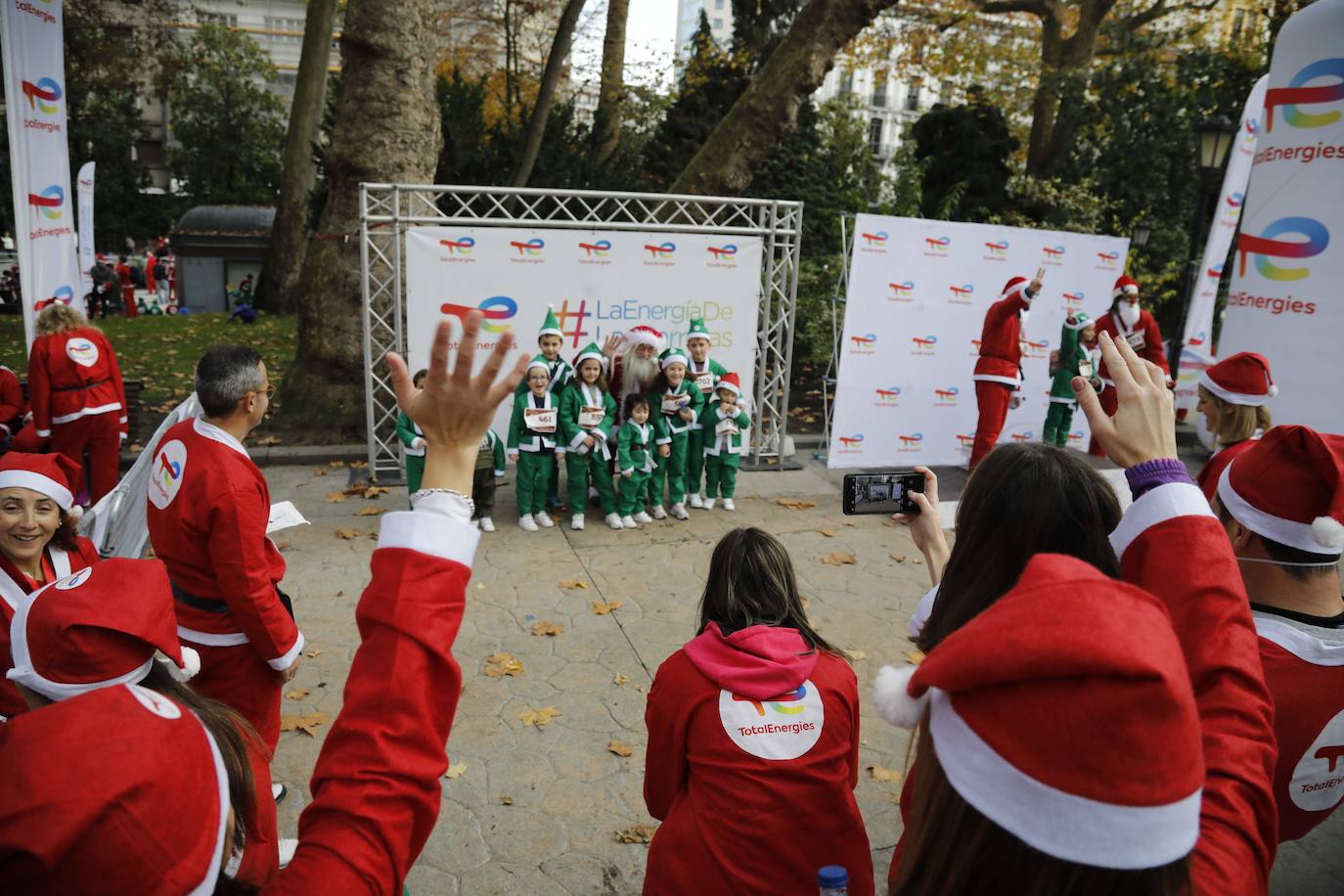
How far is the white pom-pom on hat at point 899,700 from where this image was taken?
1.18 m

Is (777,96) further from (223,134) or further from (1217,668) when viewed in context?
(223,134)

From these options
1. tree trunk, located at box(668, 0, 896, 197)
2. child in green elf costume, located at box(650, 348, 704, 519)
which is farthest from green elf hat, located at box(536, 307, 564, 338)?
tree trunk, located at box(668, 0, 896, 197)

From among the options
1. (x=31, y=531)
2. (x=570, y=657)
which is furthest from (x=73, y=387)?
(x=570, y=657)

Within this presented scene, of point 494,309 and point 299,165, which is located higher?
point 299,165

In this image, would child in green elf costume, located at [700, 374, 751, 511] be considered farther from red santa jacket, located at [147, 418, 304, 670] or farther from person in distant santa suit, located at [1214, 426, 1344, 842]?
person in distant santa suit, located at [1214, 426, 1344, 842]

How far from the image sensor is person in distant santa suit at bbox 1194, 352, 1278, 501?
14.8ft

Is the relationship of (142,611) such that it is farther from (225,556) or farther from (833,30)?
(833,30)

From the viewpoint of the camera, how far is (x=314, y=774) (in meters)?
1.36

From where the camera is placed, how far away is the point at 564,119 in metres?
17.5

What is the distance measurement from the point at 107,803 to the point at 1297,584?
2.81 meters

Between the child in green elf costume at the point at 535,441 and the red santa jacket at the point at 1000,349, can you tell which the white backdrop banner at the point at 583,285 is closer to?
the child in green elf costume at the point at 535,441

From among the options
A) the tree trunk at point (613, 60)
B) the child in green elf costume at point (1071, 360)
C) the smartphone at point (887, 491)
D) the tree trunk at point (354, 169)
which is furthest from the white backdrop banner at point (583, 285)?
the tree trunk at point (613, 60)

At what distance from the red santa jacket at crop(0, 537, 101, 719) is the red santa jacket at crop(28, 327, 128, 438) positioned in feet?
13.5

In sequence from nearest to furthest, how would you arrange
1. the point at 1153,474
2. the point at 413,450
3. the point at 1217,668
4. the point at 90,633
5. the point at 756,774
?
the point at 1217,668 → the point at 1153,474 → the point at 90,633 → the point at 756,774 → the point at 413,450
